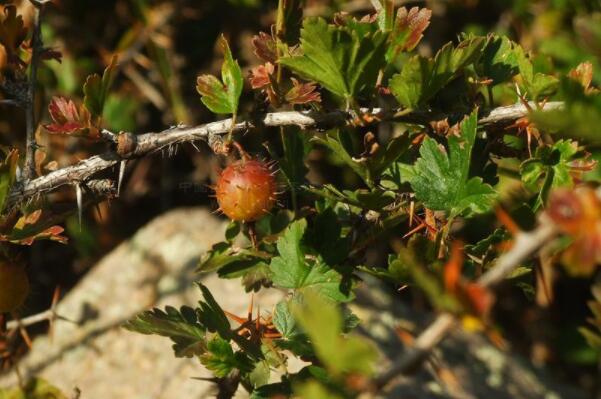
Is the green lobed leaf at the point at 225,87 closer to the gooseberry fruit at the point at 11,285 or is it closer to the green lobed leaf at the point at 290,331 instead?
the green lobed leaf at the point at 290,331

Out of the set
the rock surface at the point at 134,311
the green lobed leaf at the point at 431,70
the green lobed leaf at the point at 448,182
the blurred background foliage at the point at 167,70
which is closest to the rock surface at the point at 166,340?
the rock surface at the point at 134,311

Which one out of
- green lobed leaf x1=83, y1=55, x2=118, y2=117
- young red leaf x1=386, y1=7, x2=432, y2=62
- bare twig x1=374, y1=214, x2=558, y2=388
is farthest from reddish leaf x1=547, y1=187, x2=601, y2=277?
green lobed leaf x1=83, y1=55, x2=118, y2=117

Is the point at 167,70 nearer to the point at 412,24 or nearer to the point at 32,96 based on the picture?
the point at 32,96

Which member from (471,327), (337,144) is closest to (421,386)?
(337,144)

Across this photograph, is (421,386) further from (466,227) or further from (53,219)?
(53,219)

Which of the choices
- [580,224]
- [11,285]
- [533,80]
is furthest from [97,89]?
[580,224]

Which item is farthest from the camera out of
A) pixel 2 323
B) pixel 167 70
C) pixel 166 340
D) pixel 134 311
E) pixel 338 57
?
pixel 167 70

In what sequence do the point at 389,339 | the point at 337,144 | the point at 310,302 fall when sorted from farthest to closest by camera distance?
the point at 389,339 → the point at 337,144 → the point at 310,302

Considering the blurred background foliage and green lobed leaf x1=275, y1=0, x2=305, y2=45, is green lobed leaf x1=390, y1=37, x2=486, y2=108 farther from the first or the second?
the blurred background foliage
